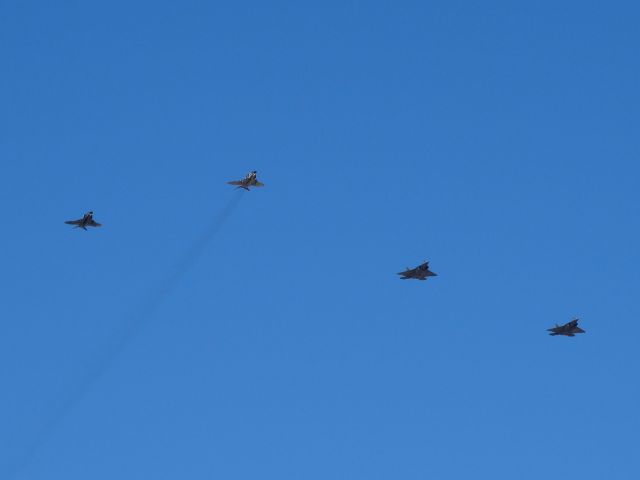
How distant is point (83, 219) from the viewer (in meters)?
199
